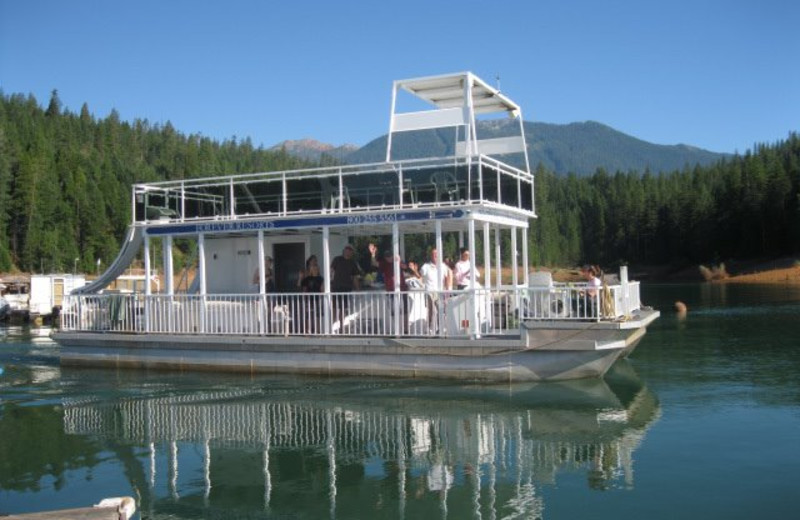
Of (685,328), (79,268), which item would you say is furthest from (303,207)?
(79,268)

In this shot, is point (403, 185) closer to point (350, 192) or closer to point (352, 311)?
point (350, 192)

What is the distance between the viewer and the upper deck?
15.0 metres

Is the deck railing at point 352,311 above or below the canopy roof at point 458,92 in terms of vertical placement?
below

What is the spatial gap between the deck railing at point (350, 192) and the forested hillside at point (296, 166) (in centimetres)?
6413

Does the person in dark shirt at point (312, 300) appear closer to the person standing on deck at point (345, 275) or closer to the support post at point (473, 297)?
the person standing on deck at point (345, 275)

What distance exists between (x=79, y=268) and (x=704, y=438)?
80185mm

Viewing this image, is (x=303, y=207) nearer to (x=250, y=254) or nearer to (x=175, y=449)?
(x=250, y=254)

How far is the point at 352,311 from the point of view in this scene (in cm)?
1584

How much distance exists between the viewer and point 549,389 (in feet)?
46.4

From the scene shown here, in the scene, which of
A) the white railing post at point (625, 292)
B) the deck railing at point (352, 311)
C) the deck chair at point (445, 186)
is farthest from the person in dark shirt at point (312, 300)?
the white railing post at point (625, 292)

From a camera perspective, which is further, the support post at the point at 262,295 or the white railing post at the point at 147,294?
the white railing post at the point at 147,294

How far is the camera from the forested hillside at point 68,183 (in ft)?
263

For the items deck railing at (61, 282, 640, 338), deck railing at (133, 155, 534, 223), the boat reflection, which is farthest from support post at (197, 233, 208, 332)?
the boat reflection

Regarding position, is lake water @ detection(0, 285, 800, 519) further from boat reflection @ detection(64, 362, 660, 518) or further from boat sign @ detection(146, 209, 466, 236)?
boat sign @ detection(146, 209, 466, 236)
